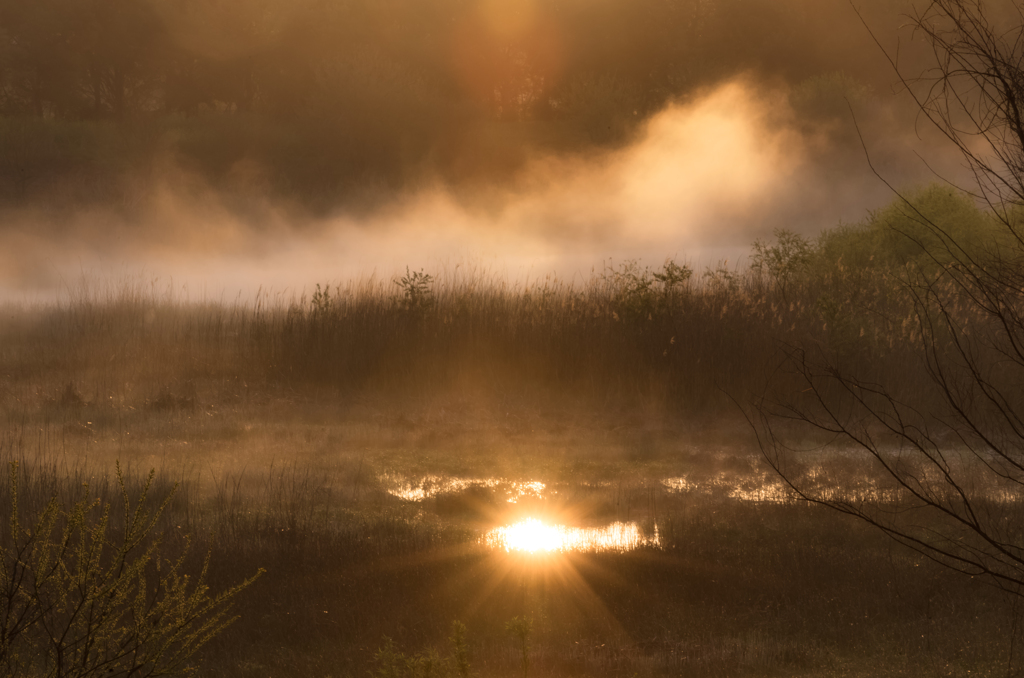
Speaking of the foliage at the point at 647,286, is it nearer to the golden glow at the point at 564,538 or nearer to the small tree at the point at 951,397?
the small tree at the point at 951,397

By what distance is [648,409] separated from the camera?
12312 mm

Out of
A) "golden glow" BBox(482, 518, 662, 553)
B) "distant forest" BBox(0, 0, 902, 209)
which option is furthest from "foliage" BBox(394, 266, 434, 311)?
"distant forest" BBox(0, 0, 902, 209)

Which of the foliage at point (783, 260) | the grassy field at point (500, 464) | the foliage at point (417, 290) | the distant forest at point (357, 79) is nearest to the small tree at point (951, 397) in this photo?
the grassy field at point (500, 464)

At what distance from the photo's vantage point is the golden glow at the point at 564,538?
22.2 ft

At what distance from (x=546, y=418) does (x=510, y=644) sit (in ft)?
22.3

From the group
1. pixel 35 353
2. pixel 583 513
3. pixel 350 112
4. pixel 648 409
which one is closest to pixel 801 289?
pixel 648 409

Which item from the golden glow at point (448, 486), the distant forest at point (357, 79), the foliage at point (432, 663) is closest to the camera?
the foliage at point (432, 663)

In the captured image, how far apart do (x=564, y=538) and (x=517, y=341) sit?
6.91 metres

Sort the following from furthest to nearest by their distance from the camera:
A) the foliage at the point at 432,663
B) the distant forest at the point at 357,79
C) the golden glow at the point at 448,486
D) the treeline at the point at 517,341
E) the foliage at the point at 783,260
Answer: the distant forest at the point at 357,79 → the foliage at the point at 783,260 → the treeline at the point at 517,341 → the golden glow at the point at 448,486 → the foliage at the point at 432,663

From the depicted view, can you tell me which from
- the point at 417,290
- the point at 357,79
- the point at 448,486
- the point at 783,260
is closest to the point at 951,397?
the point at 448,486

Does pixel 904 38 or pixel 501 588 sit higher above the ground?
pixel 904 38

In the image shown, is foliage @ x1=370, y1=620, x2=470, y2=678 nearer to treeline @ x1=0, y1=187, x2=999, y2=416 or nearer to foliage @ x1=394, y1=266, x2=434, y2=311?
treeline @ x1=0, y1=187, x2=999, y2=416

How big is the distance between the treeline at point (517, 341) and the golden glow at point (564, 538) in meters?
5.09

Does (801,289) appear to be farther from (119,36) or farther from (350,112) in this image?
(119,36)
